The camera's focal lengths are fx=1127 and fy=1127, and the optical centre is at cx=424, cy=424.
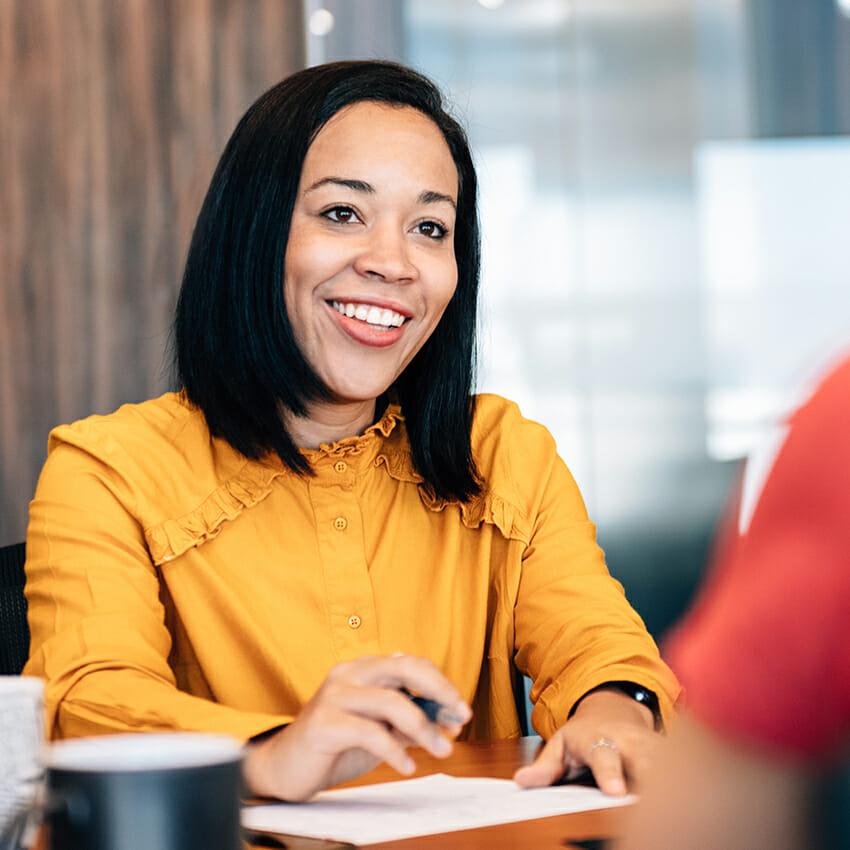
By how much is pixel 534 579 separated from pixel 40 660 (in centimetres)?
59

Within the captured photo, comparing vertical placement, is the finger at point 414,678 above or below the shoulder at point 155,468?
below

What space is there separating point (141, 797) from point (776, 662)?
34 centimetres

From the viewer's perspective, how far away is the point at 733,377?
3650 mm

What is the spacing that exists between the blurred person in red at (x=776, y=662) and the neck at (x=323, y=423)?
1152mm

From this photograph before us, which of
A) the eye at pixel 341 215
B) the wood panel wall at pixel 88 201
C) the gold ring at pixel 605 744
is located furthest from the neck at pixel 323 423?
the wood panel wall at pixel 88 201

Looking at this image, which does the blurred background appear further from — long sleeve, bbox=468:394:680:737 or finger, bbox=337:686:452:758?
finger, bbox=337:686:452:758

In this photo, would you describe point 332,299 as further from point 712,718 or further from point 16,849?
point 712,718

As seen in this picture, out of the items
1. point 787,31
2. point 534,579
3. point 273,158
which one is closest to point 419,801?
point 534,579

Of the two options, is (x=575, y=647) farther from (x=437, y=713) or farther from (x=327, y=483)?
(x=437, y=713)

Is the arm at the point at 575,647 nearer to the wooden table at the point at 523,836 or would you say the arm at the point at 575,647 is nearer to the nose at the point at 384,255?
the wooden table at the point at 523,836

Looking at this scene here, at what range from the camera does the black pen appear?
0.81m

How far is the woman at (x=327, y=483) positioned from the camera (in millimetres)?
1251

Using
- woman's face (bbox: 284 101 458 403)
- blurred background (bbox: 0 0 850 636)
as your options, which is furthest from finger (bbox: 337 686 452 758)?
blurred background (bbox: 0 0 850 636)

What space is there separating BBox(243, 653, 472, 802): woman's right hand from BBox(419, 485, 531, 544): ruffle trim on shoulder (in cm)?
56
